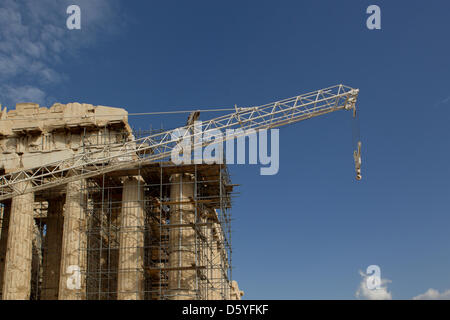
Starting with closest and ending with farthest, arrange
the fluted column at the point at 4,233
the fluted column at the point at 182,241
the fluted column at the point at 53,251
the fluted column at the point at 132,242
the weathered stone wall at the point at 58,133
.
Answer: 1. the fluted column at the point at 182,241
2. the fluted column at the point at 132,242
3. the weathered stone wall at the point at 58,133
4. the fluted column at the point at 53,251
5. the fluted column at the point at 4,233

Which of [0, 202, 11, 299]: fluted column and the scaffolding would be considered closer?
the scaffolding

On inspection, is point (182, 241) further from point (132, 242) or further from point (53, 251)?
point (53, 251)

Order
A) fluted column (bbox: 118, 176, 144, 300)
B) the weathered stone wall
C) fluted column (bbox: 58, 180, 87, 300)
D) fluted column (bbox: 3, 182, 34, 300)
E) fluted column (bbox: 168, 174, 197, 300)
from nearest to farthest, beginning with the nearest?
fluted column (bbox: 168, 174, 197, 300) → fluted column (bbox: 58, 180, 87, 300) → fluted column (bbox: 118, 176, 144, 300) → fluted column (bbox: 3, 182, 34, 300) → the weathered stone wall

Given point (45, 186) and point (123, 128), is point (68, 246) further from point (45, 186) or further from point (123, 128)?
point (123, 128)

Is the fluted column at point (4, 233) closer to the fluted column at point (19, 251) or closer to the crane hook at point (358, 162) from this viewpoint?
the fluted column at point (19, 251)

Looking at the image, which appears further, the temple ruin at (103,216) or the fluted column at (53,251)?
the fluted column at (53,251)

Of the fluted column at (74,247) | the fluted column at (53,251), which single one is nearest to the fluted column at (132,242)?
the fluted column at (74,247)

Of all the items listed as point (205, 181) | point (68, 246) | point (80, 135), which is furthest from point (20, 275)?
point (205, 181)

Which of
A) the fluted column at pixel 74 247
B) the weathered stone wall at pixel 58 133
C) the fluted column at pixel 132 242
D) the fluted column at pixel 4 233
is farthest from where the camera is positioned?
the fluted column at pixel 4 233

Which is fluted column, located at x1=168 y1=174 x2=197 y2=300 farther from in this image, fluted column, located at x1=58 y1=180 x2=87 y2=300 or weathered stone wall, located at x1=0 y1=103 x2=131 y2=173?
fluted column, located at x1=58 y1=180 x2=87 y2=300

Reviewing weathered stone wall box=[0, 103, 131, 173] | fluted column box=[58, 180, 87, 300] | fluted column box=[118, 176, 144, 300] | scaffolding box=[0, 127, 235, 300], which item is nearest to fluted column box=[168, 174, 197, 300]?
scaffolding box=[0, 127, 235, 300]
